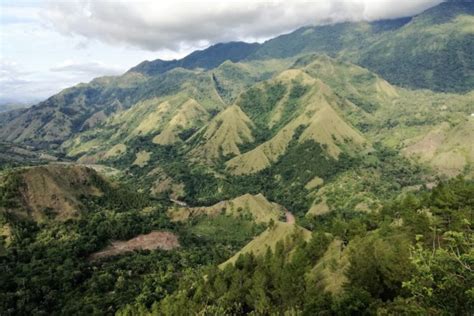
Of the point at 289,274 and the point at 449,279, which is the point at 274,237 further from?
the point at 449,279

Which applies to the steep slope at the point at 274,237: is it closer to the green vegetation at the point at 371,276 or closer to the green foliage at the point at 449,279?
Result: the green vegetation at the point at 371,276

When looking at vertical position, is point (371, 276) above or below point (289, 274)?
above

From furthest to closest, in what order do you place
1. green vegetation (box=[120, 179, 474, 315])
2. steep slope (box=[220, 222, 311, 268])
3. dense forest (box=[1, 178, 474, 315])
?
steep slope (box=[220, 222, 311, 268]) → dense forest (box=[1, 178, 474, 315]) → green vegetation (box=[120, 179, 474, 315])

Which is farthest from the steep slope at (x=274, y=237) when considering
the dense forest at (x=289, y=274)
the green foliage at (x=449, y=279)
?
the green foliage at (x=449, y=279)

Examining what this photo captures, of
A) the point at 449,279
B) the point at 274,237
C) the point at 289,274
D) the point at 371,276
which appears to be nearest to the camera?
the point at 449,279

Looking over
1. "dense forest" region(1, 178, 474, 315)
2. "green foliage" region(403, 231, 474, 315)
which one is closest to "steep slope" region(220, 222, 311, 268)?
"dense forest" region(1, 178, 474, 315)

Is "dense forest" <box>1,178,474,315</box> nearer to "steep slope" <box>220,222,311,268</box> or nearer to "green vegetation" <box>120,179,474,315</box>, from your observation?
"green vegetation" <box>120,179,474,315</box>

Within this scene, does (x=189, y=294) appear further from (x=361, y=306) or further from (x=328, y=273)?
(x=361, y=306)

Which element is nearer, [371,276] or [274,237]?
[371,276]

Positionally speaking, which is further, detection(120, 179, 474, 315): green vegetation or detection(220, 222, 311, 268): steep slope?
detection(220, 222, 311, 268): steep slope

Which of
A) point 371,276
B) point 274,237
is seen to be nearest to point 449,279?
point 371,276

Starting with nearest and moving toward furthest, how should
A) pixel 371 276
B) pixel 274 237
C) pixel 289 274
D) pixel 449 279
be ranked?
1. pixel 449 279
2. pixel 371 276
3. pixel 289 274
4. pixel 274 237
